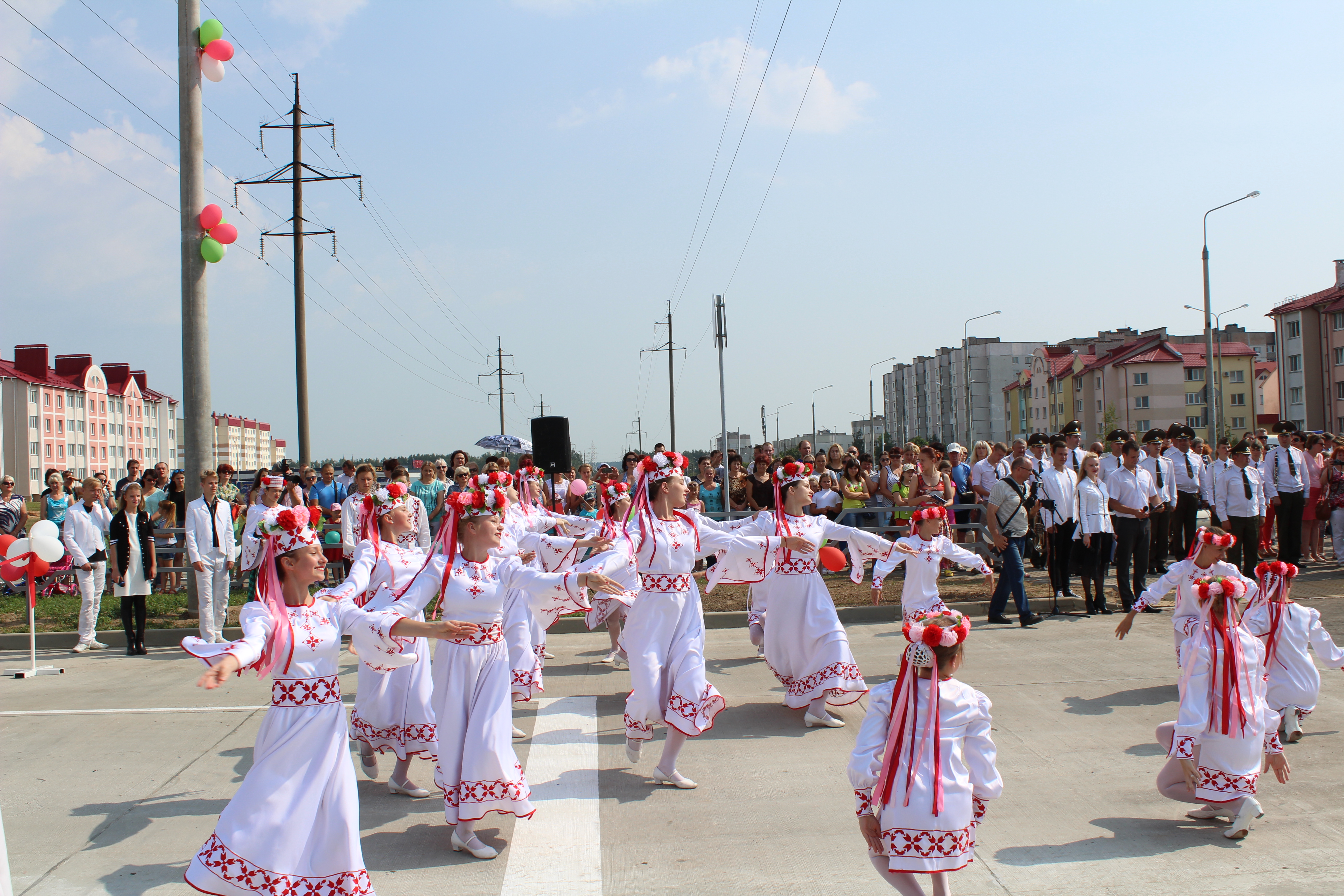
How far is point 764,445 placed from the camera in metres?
15.9

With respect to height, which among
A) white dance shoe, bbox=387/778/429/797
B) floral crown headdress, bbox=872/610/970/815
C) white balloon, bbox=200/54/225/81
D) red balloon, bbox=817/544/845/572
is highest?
white balloon, bbox=200/54/225/81

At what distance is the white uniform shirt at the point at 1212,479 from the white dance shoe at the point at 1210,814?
933cm

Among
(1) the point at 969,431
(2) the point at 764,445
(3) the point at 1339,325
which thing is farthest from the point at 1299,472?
(3) the point at 1339,325

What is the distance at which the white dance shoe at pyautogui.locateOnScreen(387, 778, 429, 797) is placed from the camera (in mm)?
5879

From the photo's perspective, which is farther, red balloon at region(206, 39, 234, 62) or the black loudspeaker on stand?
the black loudspeaker on stand

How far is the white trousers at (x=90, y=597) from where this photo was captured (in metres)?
10.8

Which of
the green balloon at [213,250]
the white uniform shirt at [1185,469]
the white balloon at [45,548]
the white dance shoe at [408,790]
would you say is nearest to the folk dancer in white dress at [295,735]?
the white dance shoe at [408,790]

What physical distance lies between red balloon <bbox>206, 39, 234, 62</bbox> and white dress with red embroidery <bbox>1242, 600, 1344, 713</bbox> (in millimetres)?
12462

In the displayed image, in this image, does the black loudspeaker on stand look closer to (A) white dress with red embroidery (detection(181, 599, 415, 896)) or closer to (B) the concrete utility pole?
(B) the concrete utility pole

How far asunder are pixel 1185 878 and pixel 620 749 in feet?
11.6

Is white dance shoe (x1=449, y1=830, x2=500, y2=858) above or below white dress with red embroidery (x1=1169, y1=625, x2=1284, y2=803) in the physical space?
below

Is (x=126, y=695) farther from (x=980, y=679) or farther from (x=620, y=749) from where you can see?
(x=980, y=679)

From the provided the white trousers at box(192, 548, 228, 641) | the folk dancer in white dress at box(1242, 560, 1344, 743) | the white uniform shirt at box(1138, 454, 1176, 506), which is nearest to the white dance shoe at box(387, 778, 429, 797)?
the folk dancer in white dress at box(1242, 560, 1344, 743)

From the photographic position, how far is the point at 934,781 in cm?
363
